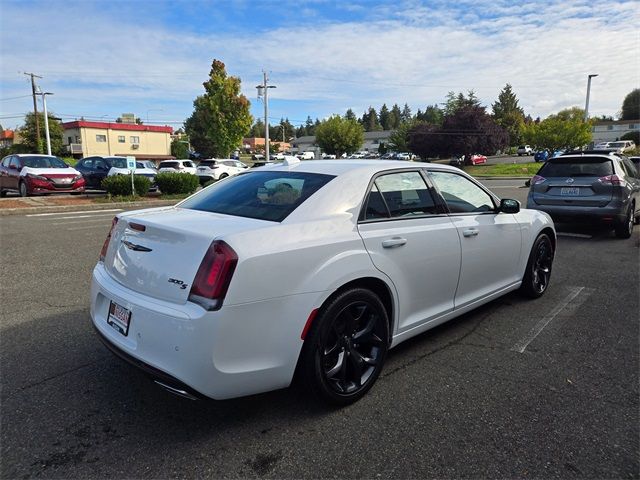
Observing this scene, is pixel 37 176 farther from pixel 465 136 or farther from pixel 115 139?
pixel 465 136

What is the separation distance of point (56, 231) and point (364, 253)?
8981 millimetres

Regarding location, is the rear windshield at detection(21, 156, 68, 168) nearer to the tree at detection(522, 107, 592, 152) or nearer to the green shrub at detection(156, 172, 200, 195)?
the green shrub at detection(156, 172, 200, 195)

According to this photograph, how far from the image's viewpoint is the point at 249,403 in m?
3.01

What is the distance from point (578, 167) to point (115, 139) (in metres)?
59.3

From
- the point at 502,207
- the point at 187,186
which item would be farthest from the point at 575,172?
the point at 187,186

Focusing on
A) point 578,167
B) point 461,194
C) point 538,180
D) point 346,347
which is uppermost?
point 578,167

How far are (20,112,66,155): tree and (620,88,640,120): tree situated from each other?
11831 centimetres

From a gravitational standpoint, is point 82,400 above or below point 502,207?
below

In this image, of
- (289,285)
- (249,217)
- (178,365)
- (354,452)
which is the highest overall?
(249,217)

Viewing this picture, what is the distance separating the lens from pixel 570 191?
8.71m

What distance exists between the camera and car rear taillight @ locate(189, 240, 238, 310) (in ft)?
7.88

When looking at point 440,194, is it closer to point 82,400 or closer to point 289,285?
point 289,285

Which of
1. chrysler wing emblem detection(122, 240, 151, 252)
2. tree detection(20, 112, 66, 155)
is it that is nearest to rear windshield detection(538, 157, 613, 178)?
chrysler wing emblem detection(122, 240, 151, 252)

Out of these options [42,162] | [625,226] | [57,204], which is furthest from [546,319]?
[42,162]
